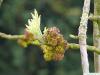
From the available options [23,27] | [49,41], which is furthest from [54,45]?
[23,27]

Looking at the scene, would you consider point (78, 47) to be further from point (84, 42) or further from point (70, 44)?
point (84, 42)

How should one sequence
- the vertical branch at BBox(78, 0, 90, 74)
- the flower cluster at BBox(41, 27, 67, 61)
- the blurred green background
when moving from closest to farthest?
the vertical branch at BBox(78, 0, 90, 74), the flower cluster at BBox(41, 27, 67, 61), the blurred green background

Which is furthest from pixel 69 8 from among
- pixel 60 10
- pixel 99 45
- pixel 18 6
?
pixel 99 45

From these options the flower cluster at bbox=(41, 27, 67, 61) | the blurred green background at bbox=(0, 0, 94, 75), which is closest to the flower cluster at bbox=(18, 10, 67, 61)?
the flower cluster at bbox=(41, 27, 67, 61)

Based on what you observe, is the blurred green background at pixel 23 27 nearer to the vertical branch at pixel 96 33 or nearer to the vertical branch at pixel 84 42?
the vertical branch at pixel 96 33

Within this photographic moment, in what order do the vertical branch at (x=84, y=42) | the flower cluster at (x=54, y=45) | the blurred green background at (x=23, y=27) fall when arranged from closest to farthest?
the vertical branch at (x=84, y=42), the flower cluster at (x=54, y=45), the blurred green background at (x=23, y=27)

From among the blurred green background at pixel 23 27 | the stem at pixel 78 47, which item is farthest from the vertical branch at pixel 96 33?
the blurred green background at pixel 23 27

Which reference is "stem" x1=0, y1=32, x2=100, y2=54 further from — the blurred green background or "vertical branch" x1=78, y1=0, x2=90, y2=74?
the blurred green background
